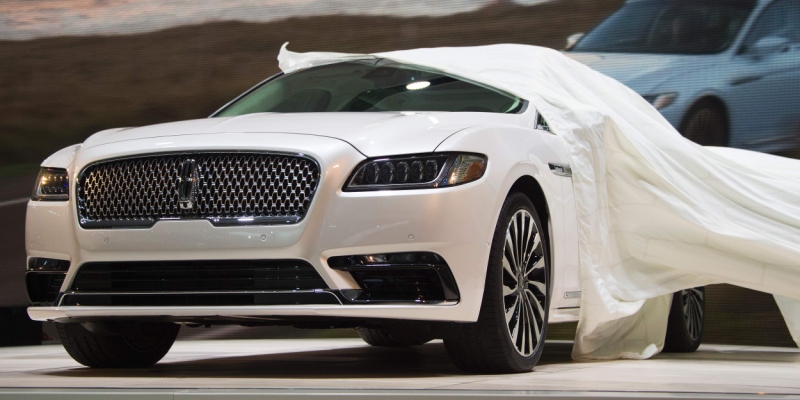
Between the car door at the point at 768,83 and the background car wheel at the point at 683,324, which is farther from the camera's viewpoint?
the car door at the point at 768,83

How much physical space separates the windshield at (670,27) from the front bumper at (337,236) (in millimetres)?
3513

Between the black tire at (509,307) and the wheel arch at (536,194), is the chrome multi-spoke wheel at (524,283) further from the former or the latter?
the wheel arch at (536,194)

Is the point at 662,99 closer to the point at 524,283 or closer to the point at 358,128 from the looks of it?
the point at 524,283

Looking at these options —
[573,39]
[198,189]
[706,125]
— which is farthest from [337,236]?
[573,39]

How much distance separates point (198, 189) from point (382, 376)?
92 centimetres

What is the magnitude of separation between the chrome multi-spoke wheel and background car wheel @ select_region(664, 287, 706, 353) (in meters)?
1.66

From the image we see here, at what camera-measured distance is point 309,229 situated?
326 cm

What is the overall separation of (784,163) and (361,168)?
3.05 metres

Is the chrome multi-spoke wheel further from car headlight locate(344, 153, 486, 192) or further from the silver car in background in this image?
the silver car in background

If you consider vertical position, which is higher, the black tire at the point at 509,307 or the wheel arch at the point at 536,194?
the wheel arch at the point at 536,194

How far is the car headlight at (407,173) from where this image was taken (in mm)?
3271

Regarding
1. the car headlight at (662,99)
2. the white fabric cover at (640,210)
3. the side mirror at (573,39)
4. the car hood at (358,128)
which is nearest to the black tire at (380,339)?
the white fabric cover at (640,210)

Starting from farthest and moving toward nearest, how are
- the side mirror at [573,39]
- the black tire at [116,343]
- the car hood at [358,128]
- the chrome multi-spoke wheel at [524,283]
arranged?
the side mirror at [573,39] → the black tire at [116,343] → the chrome multi-spoke wheel at [524,283] → the car hood at [358,128]

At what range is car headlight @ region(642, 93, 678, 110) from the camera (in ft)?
21.1
